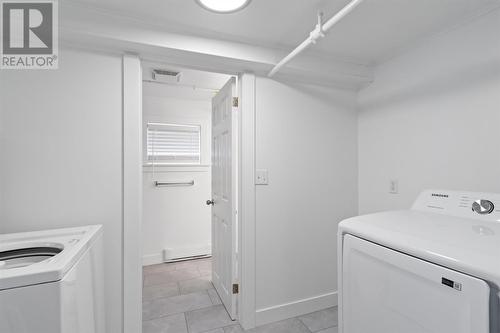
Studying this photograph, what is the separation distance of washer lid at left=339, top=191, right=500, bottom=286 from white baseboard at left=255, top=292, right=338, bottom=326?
110 centimetres

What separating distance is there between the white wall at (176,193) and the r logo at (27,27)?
58.5 inches

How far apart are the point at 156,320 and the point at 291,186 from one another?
153cm

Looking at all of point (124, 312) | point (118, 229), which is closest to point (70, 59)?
point (118, 229)

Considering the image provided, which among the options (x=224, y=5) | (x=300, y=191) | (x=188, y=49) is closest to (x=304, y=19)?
(x=224, y=5)

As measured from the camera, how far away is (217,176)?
2.32 m

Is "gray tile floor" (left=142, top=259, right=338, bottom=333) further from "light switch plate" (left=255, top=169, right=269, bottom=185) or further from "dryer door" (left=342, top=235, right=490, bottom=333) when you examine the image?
"light switch plate" (left=255, top=169, right=269, bottom=185)

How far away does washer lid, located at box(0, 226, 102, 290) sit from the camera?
30.6 inches

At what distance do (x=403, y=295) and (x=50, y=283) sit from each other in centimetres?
125

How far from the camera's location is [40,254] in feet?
3.81

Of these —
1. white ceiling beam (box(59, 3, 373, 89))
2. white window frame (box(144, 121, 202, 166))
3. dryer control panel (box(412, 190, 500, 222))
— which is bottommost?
dryer control panel (box(412, 190, 500, 222))

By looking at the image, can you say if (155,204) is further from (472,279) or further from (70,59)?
(472,279)

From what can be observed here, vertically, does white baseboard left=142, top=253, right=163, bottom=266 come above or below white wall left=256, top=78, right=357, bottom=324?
below

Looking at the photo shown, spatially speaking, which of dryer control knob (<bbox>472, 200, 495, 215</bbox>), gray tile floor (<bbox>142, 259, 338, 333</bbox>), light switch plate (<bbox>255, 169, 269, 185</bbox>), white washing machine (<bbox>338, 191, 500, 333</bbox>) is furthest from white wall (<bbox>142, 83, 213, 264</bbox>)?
dryer control knob (<bbox>472, 200, 495, 215</bbox>)

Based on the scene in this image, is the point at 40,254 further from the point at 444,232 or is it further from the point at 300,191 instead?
the point at 444,232
